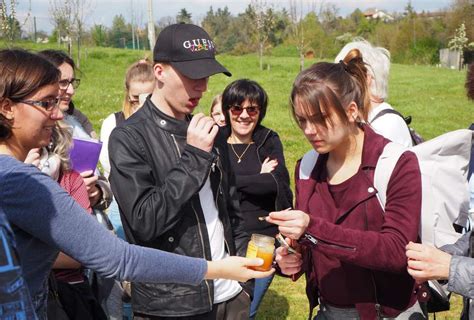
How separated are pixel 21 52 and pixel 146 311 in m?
1.17

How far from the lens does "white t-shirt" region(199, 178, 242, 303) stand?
7.86ft

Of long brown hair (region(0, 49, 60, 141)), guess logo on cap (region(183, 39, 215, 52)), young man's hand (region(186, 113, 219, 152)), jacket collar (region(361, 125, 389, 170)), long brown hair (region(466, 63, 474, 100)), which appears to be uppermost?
guess logo on cap (region(183, 39, 215, 52))

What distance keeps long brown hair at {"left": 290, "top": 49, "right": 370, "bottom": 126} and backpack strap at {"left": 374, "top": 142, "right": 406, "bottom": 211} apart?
22 cm

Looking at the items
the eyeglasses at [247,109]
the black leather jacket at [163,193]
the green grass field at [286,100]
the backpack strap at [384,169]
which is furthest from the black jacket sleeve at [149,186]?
the green grass field at [286,100]

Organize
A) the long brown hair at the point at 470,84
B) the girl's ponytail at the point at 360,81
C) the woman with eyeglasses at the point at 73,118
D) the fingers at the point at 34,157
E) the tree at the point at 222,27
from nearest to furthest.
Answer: the girl's ponytail at the point at 360,81 < the fingers at the point at 34,157 < the long brown hair at the point at 470,84 < the woman with eyeglasses at the point at 73,118 < the tree at the point at 222,27

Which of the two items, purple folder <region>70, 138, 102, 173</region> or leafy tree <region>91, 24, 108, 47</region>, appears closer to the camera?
purple folder <region>70, 138, 102, 173</region>

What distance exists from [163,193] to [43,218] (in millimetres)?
668

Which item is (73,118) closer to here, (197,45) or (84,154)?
(84,154)

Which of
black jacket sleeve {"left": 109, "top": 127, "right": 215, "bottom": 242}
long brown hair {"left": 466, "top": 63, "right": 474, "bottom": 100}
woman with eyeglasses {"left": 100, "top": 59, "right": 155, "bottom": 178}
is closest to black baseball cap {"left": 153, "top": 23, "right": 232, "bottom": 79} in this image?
black jacket sleeve {"left": 109, "top": 127, "right": 215, "bottom": 242}

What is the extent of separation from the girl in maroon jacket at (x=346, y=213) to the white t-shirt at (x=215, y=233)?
Answer: 27 centimetres

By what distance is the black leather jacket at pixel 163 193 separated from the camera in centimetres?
218

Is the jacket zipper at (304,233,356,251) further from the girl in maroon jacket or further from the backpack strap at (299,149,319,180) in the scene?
the backpack strap at (299,149,319,180)

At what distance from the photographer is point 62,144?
2605 mm

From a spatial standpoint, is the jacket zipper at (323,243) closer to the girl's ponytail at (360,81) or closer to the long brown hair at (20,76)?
the girl's ponytail at (360,81)
